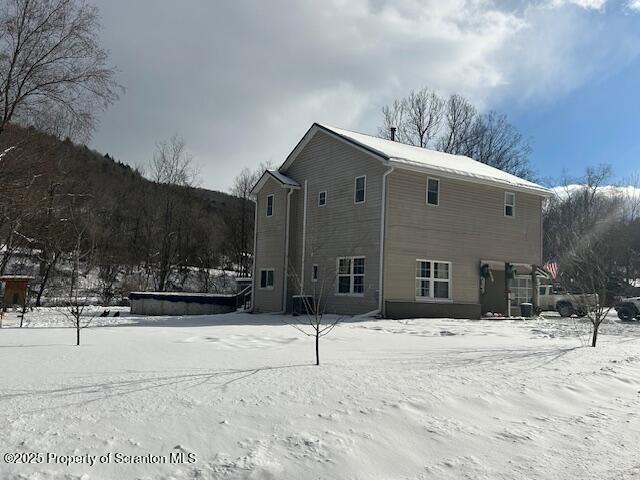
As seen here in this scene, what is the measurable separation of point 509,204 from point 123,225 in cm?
3885

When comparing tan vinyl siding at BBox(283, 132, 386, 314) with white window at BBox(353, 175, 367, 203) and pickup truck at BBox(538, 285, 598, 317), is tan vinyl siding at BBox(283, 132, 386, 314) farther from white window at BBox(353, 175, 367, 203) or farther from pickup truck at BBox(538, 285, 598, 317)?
pickup truck at BBox(538, 285, 598, 317)

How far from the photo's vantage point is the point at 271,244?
25203 mm

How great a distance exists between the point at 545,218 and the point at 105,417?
2364 inches

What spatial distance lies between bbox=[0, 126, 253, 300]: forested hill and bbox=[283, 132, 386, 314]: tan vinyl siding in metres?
11.5

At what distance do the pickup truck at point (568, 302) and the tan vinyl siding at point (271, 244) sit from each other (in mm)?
11658

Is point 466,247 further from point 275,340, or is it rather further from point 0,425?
point 0,425

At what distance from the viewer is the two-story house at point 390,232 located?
65.8ft

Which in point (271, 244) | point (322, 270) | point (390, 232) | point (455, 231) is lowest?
point (322, 270)

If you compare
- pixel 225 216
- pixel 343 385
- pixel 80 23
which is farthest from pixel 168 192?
pixel 343 385

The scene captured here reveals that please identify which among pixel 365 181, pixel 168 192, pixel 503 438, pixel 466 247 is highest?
pixel 168 192

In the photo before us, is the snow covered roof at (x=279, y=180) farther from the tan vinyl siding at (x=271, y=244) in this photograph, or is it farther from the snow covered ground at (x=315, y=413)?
the snow covered ground at (x=315, y=413)

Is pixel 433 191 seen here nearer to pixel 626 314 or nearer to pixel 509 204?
pixel 509 204

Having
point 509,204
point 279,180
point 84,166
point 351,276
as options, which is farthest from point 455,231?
point 84,166

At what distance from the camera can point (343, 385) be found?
6695 millimetres
